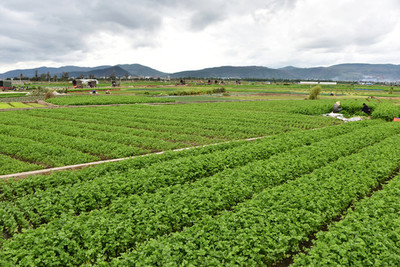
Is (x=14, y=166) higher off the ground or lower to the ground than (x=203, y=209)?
higher

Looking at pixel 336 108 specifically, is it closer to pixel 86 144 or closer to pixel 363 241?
pixel 363 241

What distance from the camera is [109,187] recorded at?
367 inches

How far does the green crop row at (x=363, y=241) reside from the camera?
576cm

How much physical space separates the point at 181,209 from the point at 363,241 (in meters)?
5.13

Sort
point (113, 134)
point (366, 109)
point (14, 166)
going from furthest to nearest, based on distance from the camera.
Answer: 1. point (366, 109)
2. point (113, 134)
3. point (14, 166)

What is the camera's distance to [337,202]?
8547mm

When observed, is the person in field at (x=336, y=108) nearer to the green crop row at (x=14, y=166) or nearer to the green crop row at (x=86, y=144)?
the green crop row at (x=86, y=144)

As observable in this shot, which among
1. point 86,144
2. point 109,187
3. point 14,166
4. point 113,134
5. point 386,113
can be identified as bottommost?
point 14,166

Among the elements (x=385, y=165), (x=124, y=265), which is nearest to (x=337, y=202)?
(x=385, y=165)

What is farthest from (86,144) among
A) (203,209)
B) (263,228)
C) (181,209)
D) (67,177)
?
(263,228)

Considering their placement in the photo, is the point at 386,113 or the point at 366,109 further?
the point at 366,109

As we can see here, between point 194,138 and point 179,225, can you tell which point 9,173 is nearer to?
point 179,225

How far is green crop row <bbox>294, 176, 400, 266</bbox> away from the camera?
18.9ft

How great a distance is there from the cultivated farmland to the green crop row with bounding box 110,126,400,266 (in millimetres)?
34
